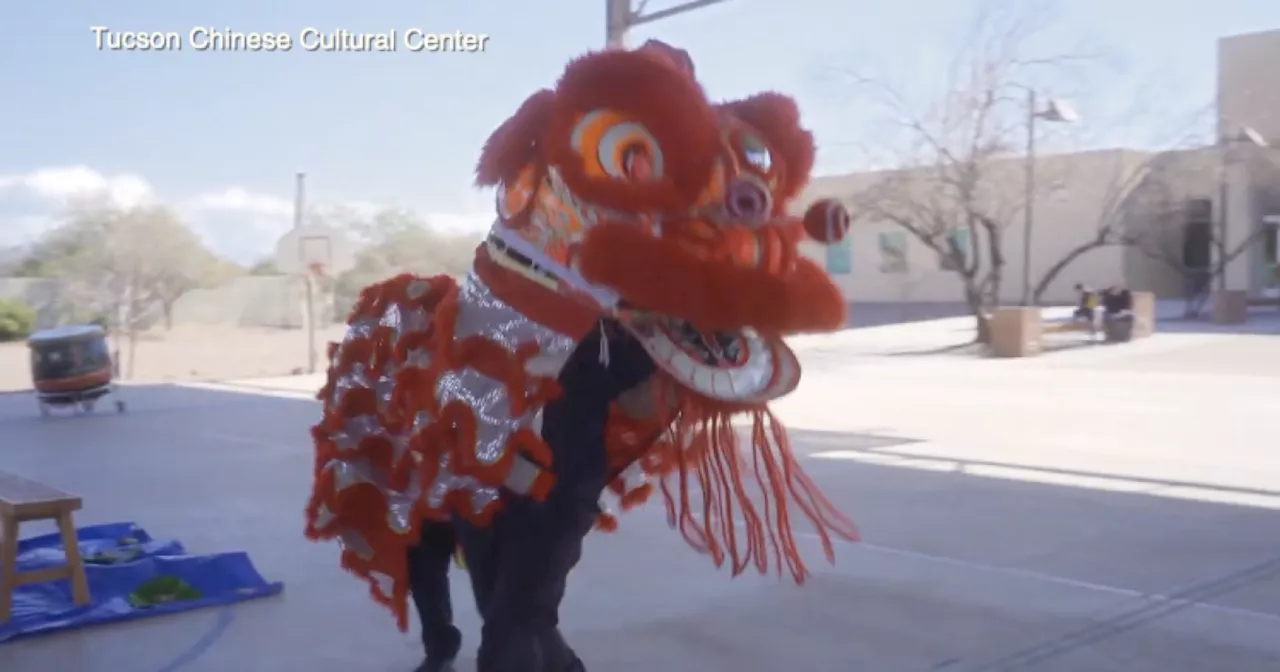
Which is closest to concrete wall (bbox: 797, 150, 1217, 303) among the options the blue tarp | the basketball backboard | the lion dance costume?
the basketball backboard

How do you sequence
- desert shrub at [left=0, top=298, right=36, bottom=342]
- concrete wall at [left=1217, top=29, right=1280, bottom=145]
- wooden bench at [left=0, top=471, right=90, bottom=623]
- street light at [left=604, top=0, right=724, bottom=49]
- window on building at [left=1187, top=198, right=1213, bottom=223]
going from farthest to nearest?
window on building at [left=1187, top=198, right=1213, bottom=223], concrete wall at [left=1217, top=29, right=1280, bottom=145], desert shrub at [left=0, top=298, right=36, bottom=342], street light at [left=604, top=0, right=724, bottom=49], wooden bench at [left=0, top=471, right=90, bottom=623]

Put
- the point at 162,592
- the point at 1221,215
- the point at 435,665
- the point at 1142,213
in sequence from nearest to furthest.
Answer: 1. the point at 435,665
2. the point at 162,592
3. the point at 1142,213
4. the point at 1221,215

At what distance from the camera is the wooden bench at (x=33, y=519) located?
565 centimetres

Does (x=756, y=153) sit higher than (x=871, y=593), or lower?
higher

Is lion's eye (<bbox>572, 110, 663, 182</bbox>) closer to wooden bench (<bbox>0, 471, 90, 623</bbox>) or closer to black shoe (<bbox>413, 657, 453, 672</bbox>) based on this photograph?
black shoe (<bbox>413, 657, 453, 672</bbox>)

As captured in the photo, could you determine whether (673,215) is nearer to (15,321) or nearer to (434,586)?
(434,586)

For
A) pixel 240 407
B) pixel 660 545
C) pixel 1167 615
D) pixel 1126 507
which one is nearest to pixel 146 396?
pixel 240 407

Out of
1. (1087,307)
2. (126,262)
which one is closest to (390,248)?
(126,262)

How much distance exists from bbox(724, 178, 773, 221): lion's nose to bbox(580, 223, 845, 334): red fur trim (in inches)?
5.5

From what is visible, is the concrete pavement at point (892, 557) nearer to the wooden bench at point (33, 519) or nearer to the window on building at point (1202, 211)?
the wooden bench at point (33, 519)

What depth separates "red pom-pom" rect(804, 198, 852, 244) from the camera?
12.2 ft

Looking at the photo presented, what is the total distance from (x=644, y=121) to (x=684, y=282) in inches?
18.8

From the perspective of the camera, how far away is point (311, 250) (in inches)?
942

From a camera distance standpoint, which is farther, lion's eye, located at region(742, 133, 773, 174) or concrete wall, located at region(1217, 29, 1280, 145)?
concrete wall, located at region(1217, 29, 1280, 145)
